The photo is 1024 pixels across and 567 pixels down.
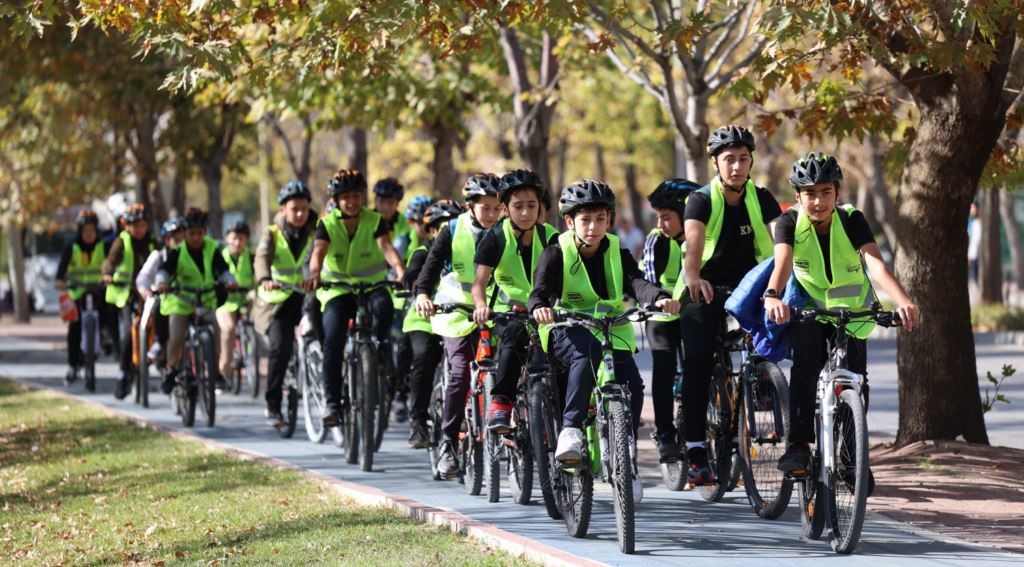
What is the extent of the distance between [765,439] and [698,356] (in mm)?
674

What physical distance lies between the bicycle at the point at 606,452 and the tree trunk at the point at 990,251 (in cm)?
1725

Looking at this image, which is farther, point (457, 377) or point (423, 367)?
point (423, 367)

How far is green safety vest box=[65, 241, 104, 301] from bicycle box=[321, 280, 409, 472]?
7068 mm

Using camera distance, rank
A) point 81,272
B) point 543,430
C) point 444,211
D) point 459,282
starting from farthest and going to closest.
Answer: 1. point 81,272
2. point 444,211
3. point 459,282
4. point 543,430

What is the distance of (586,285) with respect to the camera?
28.9 ft

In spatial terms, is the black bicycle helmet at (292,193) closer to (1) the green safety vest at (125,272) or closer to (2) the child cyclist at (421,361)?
(2) the child cyclist at (421,361)

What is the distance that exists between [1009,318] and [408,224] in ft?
38.7

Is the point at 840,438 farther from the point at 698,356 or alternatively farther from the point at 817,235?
the point at 698,356

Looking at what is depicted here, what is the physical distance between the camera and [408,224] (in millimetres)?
14406

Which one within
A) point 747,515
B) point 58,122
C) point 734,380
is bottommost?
point 747,515

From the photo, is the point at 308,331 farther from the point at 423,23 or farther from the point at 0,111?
the point at 0,111

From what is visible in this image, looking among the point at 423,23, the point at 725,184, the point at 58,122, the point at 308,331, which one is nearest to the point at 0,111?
the point at 58,122

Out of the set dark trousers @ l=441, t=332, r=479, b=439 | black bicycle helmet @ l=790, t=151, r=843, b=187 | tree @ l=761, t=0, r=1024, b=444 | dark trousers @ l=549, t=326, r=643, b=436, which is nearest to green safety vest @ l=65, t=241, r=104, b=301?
dark trousers @ l=441, t=332, r=479, b=439

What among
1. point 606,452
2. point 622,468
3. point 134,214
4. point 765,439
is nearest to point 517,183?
point 606,452
